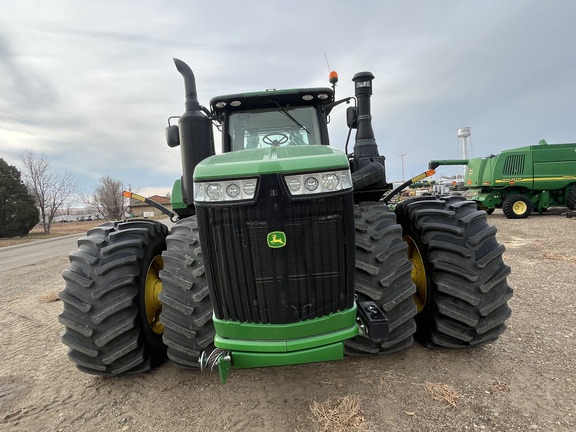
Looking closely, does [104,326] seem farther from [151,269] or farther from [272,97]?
[272,97]

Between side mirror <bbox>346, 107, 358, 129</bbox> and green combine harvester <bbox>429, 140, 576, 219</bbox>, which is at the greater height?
side mirror <bbox>346, 107, 358, 129</bbox>

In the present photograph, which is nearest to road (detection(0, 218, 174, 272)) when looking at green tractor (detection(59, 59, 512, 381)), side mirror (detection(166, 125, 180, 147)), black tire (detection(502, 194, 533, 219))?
side mirror (detection(166, 125, 180, 147))

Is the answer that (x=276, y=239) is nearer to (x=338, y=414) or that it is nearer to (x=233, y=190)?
(x=233, y=190)

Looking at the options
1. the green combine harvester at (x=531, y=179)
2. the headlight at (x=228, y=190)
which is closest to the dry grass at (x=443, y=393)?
the headlight at (x=228, y=190)

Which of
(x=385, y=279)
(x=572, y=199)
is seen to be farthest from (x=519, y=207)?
(x=385, y=279)

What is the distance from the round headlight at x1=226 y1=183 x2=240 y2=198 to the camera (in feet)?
6.00

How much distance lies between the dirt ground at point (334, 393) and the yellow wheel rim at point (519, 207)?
12386 millimetres

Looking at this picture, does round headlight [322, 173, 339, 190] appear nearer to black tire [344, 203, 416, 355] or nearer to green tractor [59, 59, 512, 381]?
green tractor [59, 59, 512, 381]

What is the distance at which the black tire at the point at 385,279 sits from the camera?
7.50 feet

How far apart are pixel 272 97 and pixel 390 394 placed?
273 centimetres

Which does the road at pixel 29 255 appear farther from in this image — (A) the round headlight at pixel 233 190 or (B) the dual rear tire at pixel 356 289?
(A) the round headlight at pixel 233 190

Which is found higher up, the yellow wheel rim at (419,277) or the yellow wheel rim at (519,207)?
the yellow wheel rim at (419,277)

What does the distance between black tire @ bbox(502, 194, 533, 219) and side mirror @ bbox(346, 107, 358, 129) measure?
43.6 ft

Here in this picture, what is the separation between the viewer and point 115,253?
2744 millimetres
